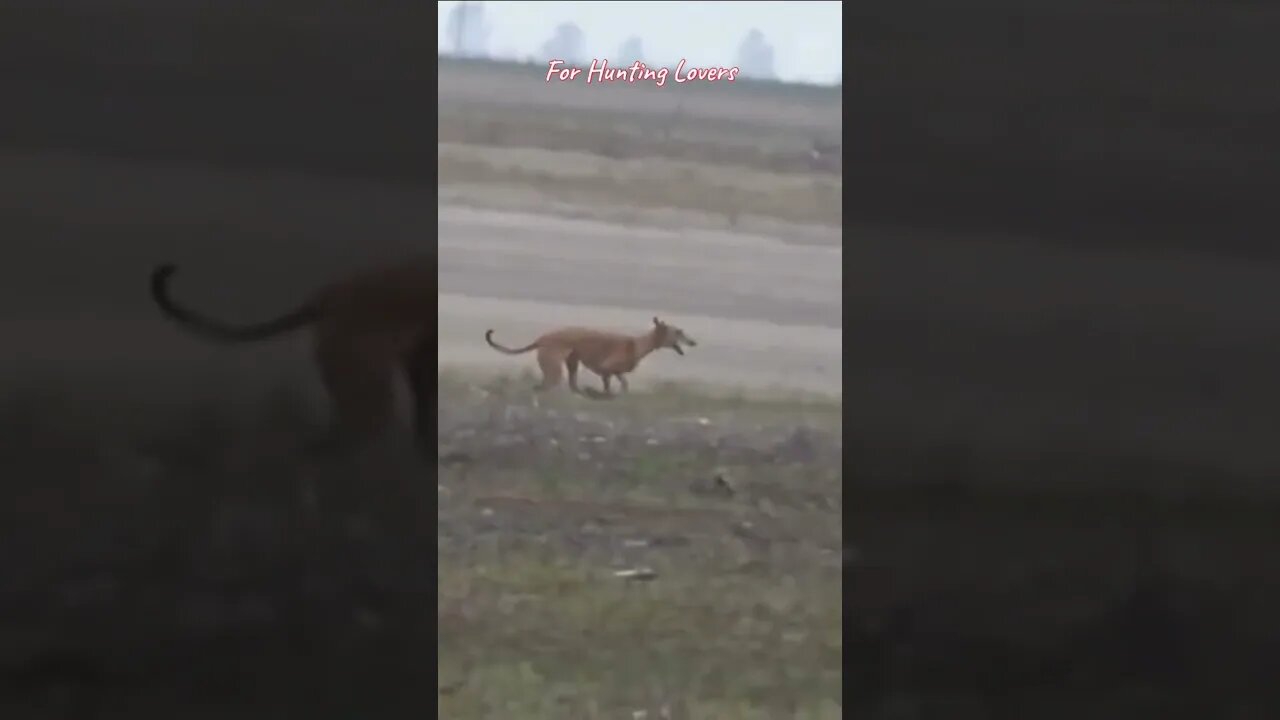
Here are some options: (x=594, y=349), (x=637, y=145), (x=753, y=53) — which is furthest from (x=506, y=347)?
(x=753, y=53)

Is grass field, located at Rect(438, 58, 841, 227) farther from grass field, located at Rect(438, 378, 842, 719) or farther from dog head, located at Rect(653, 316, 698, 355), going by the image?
grass field, located at Rect(438, 378, 842, 719)


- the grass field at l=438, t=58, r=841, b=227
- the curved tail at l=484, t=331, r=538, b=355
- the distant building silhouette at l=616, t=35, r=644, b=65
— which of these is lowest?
the curved tail at l=484, t=331, r=538, b=355

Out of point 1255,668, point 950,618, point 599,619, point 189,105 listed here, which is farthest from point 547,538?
point 1255,668

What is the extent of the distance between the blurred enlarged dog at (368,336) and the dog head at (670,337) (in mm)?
264

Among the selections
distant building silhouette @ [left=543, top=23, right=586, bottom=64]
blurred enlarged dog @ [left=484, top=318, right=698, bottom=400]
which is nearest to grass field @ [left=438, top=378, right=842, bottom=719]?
blurred enlarged dog @ [left=484, top=318, right=698, bottom=400]

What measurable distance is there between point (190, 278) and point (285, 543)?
0.33m

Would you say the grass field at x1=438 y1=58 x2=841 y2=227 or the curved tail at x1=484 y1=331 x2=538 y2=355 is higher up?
the grass field at x1=438 y1=58 x2=841 y2=227

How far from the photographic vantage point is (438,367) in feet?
3.75

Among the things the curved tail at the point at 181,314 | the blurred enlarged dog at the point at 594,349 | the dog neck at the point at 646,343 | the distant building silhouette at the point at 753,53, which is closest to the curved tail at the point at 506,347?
the blurred enlarged dog at the point at 594,349

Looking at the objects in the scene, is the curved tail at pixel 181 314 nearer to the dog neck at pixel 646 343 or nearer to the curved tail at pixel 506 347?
the curved tail at pixel 506 347

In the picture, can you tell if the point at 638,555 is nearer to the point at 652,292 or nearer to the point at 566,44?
the point at 652,292

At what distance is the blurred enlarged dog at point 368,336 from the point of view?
1.13m

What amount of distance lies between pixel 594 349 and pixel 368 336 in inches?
10.4

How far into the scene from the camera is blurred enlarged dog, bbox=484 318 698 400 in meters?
1.15
